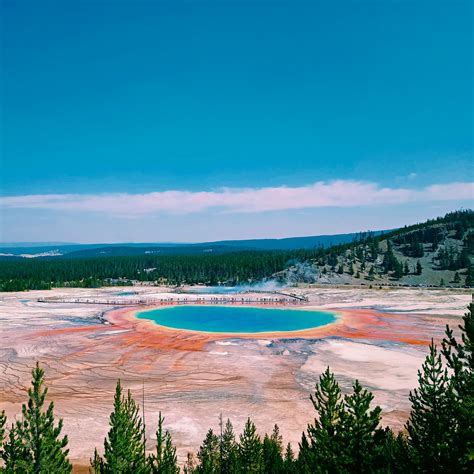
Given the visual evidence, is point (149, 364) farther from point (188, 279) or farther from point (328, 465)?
point (188, 279)

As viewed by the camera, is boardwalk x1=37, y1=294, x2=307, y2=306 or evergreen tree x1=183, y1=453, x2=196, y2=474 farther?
boardwalk x1=37, y1=294, x2=307, y2=306

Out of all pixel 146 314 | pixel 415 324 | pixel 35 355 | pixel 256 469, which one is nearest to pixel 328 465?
pixel 256 469

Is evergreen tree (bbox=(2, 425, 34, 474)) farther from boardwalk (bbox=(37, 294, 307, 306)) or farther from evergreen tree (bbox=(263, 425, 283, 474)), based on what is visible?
boardwalk (bbox=(37, 294, 307, 306))

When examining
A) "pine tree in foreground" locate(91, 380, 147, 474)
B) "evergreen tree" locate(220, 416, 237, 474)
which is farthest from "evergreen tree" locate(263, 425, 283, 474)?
"pine tree in foreground" locate(91, 380, 147, 474)

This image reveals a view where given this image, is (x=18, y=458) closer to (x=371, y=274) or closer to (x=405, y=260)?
(x=371, y=274)

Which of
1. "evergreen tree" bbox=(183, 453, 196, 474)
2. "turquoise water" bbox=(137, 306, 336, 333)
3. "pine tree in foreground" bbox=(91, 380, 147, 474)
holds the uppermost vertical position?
"pine tree in foreground" bbox=(91, 380, 147, 474)

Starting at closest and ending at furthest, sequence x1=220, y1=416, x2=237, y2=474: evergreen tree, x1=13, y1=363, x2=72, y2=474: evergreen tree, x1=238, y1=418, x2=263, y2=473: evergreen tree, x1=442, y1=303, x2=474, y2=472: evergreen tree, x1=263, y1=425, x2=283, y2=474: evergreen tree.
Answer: x1=442, y1=303, x2=474, y2=472: evergreen tree
x1=13, y1=363, x2=72, y2=474: evergreen tree
x1=238, y1=418, x2=263, y2=473: evergreen tree
x1=220, y1=416, x2=237, y2=474: evergreen tree
x1=263, y1=425, x2=283, y2=474: evergreen tree

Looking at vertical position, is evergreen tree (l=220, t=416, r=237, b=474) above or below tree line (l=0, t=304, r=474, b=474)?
below

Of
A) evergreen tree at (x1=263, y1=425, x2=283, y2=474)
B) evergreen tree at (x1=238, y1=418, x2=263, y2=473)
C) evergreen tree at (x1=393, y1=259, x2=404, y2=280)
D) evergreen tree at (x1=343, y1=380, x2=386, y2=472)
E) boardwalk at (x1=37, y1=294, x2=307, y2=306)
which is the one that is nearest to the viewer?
evergreen tree at (x1=343, y1=380, x2=386, y2=472)
